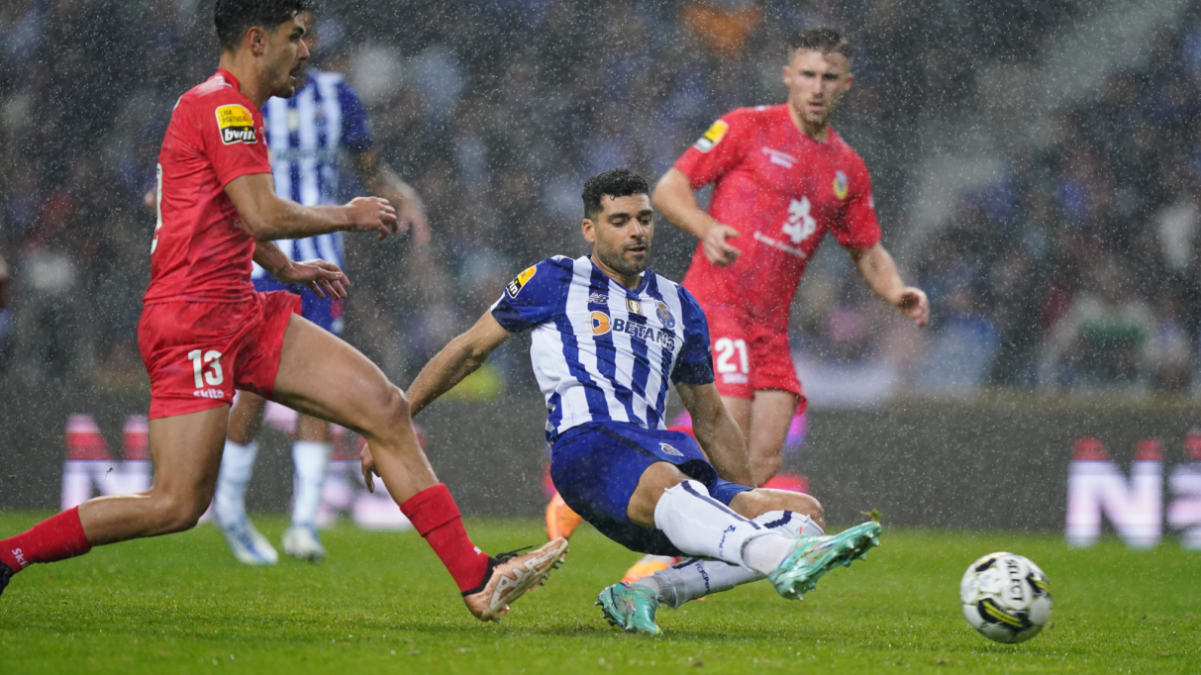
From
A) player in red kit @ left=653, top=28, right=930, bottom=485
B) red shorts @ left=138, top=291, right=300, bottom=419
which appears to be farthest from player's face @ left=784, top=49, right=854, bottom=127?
red shorts @ left=138, top=291, right=300, bottom=419

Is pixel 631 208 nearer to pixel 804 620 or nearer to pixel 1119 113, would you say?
pixel 804 620

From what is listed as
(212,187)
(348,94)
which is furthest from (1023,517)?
(212,187)

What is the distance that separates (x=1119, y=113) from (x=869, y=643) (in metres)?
8.71

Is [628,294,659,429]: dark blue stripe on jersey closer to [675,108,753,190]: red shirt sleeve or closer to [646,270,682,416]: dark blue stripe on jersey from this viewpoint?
[646,270,682,416]: dark blue stripe on jersey

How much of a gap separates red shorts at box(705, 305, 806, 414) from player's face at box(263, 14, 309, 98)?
229 centimetres

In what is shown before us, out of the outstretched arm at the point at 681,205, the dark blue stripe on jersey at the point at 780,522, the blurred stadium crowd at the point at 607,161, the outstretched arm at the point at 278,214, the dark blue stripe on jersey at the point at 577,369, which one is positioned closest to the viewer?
the outstretched arm at the point at 278,214

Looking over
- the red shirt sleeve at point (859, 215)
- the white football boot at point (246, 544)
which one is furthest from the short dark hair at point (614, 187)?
the white football boot at point (246, 544)

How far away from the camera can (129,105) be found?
10.8 metres

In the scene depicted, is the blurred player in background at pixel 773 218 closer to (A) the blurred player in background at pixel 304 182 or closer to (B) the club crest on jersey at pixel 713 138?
(B) the club crest on jersey at pixel 713 138

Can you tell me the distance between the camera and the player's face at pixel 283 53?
4.00 m

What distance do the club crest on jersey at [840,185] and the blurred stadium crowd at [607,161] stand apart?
474 cm

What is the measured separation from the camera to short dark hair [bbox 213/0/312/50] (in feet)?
13.0

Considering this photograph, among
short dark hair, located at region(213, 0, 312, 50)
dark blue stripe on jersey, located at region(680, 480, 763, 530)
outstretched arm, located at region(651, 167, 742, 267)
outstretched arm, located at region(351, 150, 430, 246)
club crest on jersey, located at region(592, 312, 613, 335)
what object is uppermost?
short dark hair, located at region(213, 0, 312, 50)

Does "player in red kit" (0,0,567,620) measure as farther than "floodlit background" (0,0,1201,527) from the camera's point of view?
No
